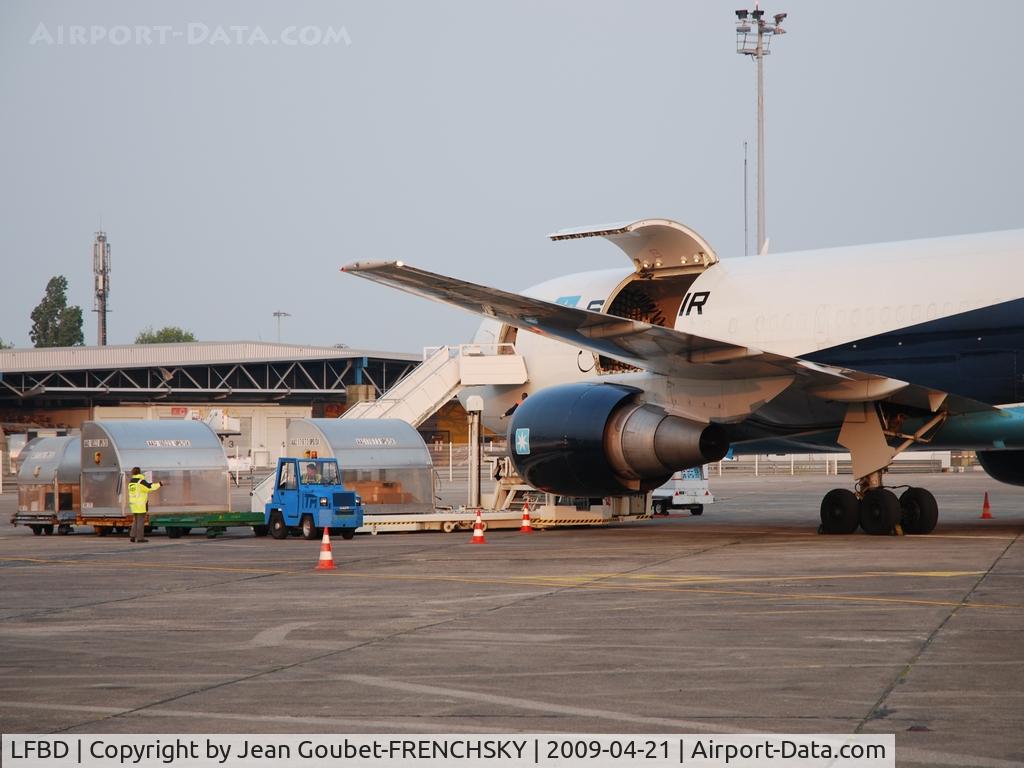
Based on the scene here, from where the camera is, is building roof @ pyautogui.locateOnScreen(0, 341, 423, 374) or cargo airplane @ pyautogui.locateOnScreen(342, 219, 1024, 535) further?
building roof @ pyautogui.locateOnScreen(0, 341, 423, 374)

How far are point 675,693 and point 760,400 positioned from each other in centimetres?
1227

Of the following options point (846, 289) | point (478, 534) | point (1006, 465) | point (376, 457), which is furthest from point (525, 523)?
point (1006, 465)

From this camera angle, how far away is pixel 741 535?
883 inches

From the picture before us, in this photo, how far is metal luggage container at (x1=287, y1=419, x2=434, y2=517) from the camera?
2597 cm

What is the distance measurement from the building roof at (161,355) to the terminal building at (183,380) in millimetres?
52

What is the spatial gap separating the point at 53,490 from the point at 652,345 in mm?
14854

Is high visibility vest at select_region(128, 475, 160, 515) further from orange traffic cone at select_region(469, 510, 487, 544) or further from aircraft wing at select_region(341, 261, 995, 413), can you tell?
aircraft wing at select_region(341, 261, 995, 413)

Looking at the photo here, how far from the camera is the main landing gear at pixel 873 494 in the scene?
20312mm

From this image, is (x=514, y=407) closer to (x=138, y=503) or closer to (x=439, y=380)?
(x=439, y=380)

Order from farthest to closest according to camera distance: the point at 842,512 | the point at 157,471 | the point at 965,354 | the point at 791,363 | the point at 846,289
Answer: the point at 157,471 < the point at 842,512 < the point at 846,289 < the point at 965,354 < the point at 791,363

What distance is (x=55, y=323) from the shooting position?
132125 millimetres

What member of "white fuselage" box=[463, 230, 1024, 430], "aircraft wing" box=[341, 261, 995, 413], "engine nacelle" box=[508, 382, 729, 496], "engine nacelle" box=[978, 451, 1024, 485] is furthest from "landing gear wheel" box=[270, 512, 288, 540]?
"engine nacelle" box=[978, 451, 1024, 485]

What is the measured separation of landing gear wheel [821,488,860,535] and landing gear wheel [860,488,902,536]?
0.68 ft

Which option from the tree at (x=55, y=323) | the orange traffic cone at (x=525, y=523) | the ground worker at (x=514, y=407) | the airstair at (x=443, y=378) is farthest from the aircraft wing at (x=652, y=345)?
the tree at (x=55, y=323)
